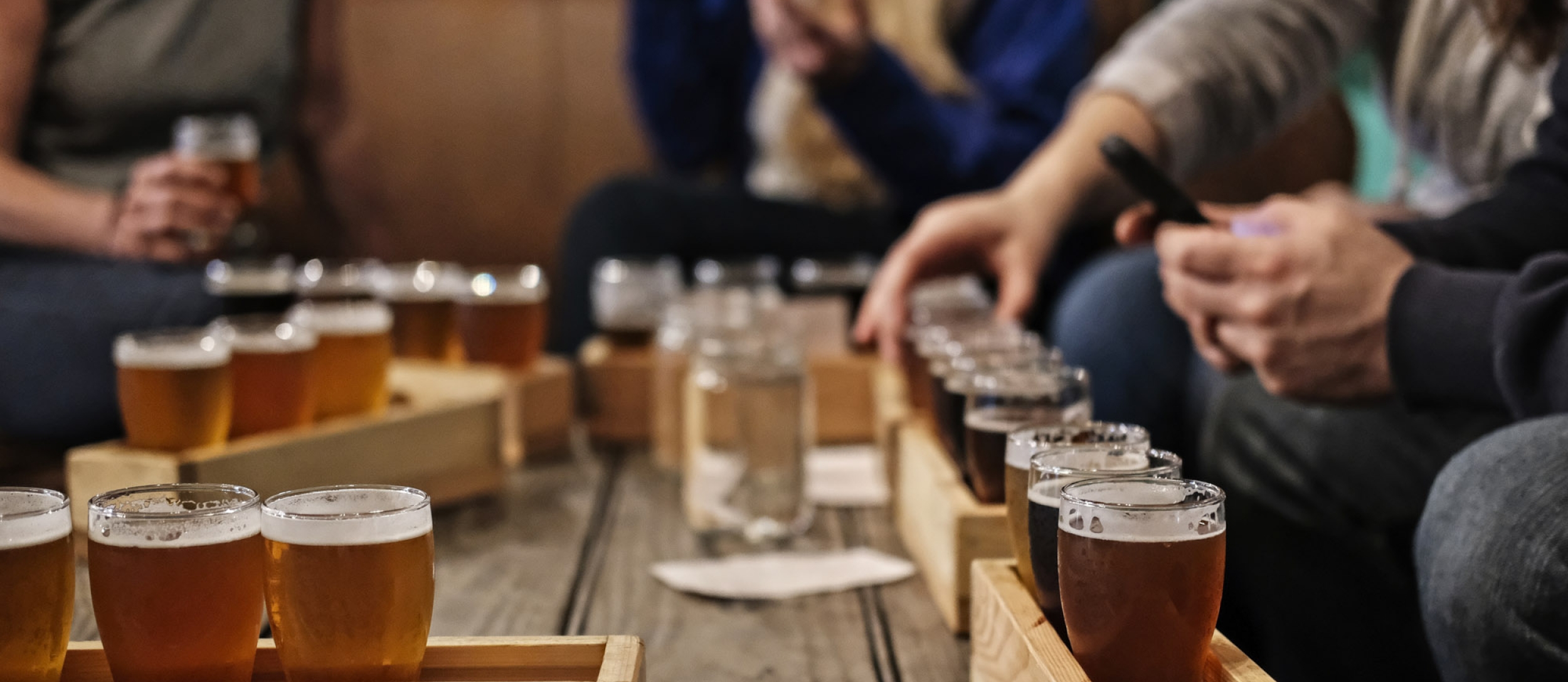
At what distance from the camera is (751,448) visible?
4.70 feet

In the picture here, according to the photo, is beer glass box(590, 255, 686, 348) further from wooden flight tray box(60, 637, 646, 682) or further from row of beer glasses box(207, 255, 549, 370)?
wooden flight tray box(60, 637, 646, 682)

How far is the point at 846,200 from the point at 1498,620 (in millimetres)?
2072

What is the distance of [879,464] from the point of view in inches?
67.3

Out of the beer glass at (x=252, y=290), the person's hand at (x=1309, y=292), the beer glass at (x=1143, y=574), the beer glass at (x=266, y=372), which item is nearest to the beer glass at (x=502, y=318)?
the beer glass at (x=252, y=290)

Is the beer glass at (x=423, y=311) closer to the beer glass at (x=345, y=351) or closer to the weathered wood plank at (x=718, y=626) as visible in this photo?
the beer glass at (x=345, y=351)

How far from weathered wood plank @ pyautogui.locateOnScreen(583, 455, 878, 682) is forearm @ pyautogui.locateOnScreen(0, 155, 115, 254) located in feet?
3.55

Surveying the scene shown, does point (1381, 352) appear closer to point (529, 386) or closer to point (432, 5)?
point (529, 386)

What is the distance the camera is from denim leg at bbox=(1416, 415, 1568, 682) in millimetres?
772

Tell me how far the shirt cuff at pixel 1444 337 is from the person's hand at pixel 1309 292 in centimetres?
2

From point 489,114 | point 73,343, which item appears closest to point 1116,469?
point 73,343

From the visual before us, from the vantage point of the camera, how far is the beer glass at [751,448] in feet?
4.63

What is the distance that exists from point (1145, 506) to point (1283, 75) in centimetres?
116

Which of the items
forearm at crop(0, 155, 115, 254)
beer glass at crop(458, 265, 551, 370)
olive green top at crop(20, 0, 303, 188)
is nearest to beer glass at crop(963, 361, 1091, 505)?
beer glass at crop(458, 265, 551, 370)

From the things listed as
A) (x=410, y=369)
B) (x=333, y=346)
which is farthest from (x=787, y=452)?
(x=410, y=369)
